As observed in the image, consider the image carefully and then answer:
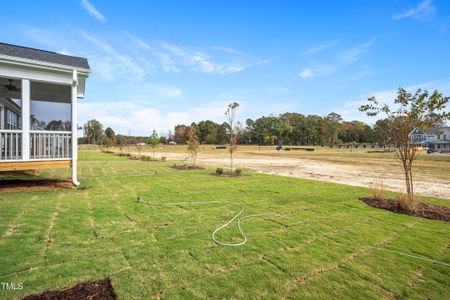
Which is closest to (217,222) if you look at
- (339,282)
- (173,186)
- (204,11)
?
(339,282)

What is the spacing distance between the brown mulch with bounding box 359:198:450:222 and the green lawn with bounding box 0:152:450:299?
1.57 ft

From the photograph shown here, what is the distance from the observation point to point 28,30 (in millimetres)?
10711

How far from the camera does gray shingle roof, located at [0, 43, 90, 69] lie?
6.50 metres

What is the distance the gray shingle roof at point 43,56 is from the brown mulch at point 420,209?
9.56m

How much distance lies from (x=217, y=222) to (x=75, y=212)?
2932 millimetres

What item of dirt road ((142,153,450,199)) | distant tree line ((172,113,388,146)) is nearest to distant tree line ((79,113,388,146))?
distant tree line ((172,113,388,146))

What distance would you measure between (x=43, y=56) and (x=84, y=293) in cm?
749

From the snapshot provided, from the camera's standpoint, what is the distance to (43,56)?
6.96 m

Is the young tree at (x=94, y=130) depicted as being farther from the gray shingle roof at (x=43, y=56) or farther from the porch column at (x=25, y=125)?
the porch column at (x=25, y=125)

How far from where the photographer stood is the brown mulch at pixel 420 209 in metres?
5.36

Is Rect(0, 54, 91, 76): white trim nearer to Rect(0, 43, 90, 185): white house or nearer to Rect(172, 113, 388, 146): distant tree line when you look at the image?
Rect(0, 43, 90, 185): white house

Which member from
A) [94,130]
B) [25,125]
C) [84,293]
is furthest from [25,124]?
[94,130]

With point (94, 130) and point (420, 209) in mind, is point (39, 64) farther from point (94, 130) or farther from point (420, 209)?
point (94, 130)

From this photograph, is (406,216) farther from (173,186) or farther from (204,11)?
(204,11)
